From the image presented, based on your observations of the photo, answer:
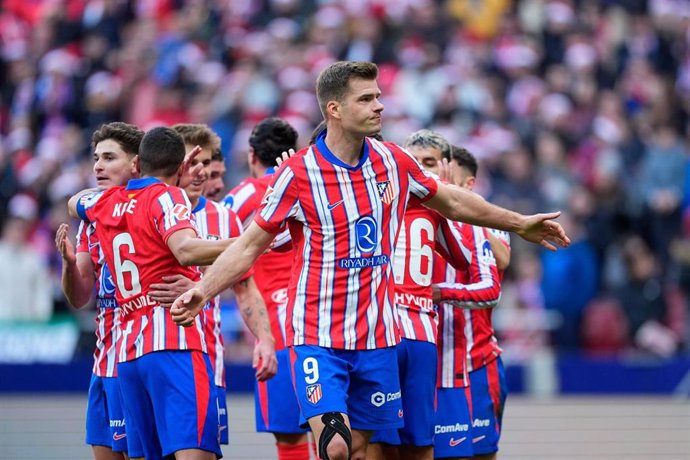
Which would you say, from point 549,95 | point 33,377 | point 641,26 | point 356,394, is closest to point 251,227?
point 356,394

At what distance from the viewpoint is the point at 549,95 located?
19.0 m

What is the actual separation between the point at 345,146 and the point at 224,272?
1.02 m

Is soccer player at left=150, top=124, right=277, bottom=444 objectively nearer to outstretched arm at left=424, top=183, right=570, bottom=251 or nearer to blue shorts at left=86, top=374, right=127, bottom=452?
blue shorts at left=86, top=374, right=127, bottom=452

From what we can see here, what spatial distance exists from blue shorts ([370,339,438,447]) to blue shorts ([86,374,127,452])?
5.17 ft

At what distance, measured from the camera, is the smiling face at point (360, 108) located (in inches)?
278

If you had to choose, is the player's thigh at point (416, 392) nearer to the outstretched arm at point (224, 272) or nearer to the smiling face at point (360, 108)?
the outstretched arm at point (224, 272)

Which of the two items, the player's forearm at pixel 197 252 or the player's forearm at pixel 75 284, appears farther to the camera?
the player's forearm at pixel 75 284

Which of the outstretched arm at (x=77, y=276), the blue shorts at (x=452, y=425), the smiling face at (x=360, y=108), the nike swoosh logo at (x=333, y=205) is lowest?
the blue shorts at (x=452, y=425)

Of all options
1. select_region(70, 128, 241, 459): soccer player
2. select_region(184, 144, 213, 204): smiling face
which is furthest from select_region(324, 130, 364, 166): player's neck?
select_region(184, 144, 213, 204): smiling face

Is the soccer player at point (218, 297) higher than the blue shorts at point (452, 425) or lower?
higher

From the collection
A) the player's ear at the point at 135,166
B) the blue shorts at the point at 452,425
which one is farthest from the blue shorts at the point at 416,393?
the player's ear at the point at 135,166

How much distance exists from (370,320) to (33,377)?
9.71 m

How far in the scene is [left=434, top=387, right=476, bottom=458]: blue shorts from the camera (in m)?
8.09

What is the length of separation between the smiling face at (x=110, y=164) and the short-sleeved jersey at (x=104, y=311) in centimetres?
29
